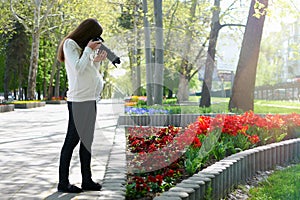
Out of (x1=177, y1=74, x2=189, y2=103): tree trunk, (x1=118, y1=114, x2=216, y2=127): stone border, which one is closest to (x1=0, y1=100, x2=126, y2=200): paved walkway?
(x1=118, y1=114, x2=216, y2=127): stone border

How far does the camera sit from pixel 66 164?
525 cm

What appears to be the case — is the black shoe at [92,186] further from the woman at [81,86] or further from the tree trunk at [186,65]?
the tree trunk at [186,65]

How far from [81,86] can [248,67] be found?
1136cm

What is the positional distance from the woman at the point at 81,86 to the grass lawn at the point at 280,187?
6.37ft

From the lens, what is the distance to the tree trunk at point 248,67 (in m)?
15.8

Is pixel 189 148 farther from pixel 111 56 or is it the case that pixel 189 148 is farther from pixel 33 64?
pixel 33 64

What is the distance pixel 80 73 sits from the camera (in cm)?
509

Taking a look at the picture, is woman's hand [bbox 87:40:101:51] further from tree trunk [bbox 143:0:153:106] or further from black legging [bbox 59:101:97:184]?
tree trunk [bbox 143:0:153:106]

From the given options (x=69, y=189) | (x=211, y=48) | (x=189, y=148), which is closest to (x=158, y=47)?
(x=211, y=48)

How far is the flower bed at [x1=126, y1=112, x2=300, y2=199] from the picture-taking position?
16.4 feet

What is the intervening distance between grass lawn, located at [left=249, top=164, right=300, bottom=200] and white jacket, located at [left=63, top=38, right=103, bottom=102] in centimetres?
218

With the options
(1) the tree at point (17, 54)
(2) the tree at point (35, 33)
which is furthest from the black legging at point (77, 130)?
(1) the tree at point (17, 54)

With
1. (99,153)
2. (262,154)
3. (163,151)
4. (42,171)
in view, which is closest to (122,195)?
(163,151)

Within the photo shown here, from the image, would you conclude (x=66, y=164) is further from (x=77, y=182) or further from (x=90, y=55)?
(x=90, y=55)
